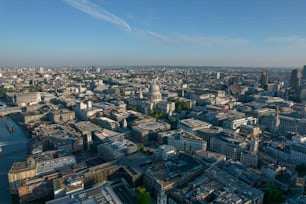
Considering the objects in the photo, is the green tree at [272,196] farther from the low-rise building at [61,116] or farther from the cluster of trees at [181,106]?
the low-rise building at [61,116]

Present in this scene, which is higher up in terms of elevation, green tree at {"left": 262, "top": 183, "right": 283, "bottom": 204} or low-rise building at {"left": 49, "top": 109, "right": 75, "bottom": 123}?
low-rise building at {"left": 49, "top": 109, "right": 75, "bottom": 123}

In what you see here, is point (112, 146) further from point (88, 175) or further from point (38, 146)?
point (38, 146)

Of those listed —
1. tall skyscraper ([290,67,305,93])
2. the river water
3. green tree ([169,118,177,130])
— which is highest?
tall skyscraper ([290,67,305,93])

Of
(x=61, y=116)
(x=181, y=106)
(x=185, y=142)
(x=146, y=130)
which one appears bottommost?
(x=185, y=142)

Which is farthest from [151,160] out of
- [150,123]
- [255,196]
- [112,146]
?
[150,123]

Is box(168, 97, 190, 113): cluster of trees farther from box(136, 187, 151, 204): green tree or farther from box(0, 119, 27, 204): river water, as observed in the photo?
box(136, 187, 151, 204): green tree

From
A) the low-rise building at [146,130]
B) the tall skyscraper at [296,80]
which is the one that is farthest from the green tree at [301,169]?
the tall skyscraper at [296,80]

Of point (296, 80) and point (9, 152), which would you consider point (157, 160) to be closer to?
point (9, 152)

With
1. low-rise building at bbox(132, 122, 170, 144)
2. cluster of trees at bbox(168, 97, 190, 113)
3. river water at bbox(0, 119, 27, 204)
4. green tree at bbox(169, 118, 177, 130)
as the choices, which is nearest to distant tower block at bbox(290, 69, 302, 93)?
cluster of trees at bbox(168, 97, 190, 113)

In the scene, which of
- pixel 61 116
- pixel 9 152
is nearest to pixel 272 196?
pixel 9 152
